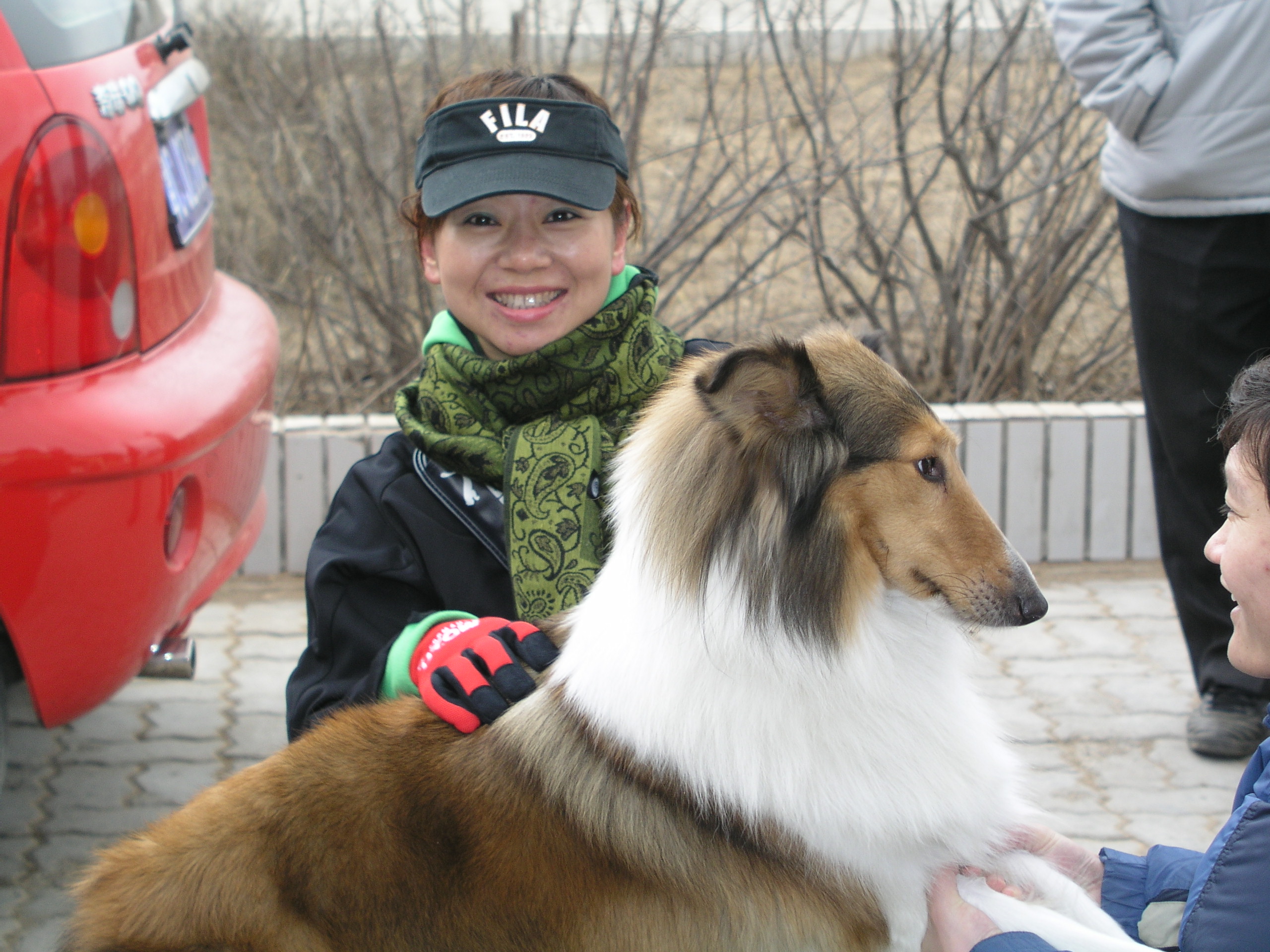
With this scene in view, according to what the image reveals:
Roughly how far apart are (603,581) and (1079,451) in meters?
3.72

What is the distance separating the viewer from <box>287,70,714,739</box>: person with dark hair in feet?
7.88

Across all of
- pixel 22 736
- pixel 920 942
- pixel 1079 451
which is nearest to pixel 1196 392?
pixel 1079 451

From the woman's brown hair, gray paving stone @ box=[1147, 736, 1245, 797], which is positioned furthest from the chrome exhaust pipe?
gray paving stone @ box=[1147, 736, 1245, 797]

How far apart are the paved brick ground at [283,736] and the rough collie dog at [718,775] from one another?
1.26m

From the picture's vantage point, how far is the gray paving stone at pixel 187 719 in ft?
13.5

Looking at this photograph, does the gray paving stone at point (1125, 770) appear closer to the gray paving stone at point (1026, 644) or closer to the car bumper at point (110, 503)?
the gray paving stone at point (1026, 644)

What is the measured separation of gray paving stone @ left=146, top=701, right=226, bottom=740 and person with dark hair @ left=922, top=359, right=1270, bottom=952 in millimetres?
2893

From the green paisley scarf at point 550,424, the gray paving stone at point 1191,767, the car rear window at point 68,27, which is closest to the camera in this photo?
the green paisley scarf at point 550,424

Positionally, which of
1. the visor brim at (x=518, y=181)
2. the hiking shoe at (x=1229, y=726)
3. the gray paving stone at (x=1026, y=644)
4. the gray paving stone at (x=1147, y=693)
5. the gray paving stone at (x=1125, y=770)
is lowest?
the gray paving stone at (x=1026, y=644)

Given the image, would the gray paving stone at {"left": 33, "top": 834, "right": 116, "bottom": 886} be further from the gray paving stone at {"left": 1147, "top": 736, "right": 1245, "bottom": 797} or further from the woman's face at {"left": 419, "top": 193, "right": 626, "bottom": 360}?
the gray paving stone at {"left": 1147, "top": 736, "right": 1245, "bottom": 797}

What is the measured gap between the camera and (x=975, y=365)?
6.27 m

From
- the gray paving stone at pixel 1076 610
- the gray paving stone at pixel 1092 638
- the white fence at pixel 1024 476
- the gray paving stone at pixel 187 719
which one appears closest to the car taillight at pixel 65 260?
the gray paving stone at pixel 187 719

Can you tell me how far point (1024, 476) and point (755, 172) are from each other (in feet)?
6.18

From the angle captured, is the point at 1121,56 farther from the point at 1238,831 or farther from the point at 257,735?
the point at 257,735
